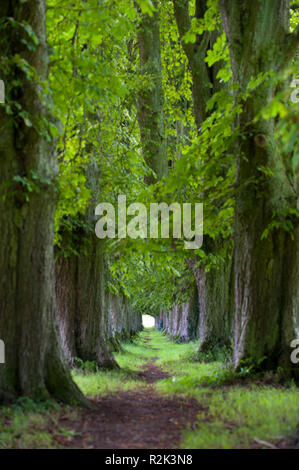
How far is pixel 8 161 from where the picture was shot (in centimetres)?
580

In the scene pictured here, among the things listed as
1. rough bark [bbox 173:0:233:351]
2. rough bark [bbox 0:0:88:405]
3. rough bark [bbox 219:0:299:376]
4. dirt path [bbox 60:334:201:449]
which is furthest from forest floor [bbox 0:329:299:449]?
rough bark [bbox 173:0:233:351]

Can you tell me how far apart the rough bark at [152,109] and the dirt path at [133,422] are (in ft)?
23.0

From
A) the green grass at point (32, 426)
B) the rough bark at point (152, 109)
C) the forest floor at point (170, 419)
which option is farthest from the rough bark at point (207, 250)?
the green grass at point (32, 426)

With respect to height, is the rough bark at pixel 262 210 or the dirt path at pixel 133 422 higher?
the rough bark at pixel 262 210

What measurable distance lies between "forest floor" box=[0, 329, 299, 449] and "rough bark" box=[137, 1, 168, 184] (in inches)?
269

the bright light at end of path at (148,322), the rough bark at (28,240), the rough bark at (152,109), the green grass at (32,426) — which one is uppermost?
the rough bark at (152,109)

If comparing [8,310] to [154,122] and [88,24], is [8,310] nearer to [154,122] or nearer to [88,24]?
[88,24]

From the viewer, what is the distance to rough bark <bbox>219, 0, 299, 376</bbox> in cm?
748

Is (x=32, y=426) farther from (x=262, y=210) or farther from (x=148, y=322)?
(x=148, y=322)

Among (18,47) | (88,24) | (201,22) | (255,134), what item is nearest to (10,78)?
(18,47)

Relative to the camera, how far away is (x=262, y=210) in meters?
7.78

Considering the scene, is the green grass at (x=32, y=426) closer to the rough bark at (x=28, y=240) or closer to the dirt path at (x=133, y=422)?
the dirt path at (x=133, y=422)

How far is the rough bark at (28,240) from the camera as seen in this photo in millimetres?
5605

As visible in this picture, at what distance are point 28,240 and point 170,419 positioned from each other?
3116 mm
